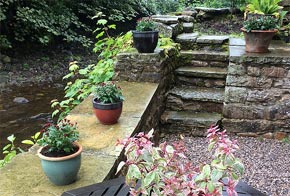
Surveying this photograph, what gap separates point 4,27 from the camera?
23.4ft

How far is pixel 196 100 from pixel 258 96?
0.62 m

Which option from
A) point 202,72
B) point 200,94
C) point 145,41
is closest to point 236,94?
point 200,94

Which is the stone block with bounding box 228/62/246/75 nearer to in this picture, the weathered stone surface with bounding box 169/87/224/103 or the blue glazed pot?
the weathered stone surface with bounding box 169/87/224/103

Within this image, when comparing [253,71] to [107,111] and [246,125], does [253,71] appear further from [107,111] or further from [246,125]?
[107,111]

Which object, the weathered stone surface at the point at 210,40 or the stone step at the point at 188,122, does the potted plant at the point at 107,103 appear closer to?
the stone step at the point at 188,122

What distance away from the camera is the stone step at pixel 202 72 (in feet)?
12.8

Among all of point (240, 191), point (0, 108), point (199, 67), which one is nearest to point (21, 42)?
point (0, 108)

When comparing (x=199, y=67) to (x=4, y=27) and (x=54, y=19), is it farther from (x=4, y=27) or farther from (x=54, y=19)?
(x=4, y=27)

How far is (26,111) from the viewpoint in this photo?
15.8 ft

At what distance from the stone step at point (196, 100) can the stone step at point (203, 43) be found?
71 centimetres

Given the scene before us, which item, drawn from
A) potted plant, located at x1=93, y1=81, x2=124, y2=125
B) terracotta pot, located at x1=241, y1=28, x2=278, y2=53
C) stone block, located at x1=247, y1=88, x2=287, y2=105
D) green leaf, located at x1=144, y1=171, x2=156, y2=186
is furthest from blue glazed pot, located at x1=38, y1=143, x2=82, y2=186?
terracotta pot, located at x1=241, y1=28, x2=278, y2=53

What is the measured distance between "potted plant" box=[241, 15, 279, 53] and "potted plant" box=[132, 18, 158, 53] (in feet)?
3.24

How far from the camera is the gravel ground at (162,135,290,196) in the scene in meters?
2.73

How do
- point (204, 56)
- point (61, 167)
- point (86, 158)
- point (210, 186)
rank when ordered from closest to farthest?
1. point (210, 186)
2. point (61, 167)
3. point (86, 158)
4. point (204, 56)
